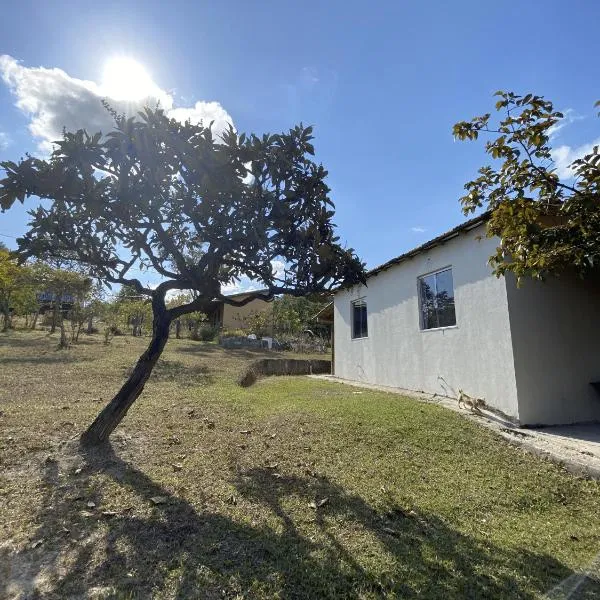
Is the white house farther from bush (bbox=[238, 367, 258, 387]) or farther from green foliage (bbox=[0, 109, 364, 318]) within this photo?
bush (bbox=[238, 367, 258, 387])

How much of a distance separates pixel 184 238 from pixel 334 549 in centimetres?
408

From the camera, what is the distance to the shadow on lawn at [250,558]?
97.6 inches

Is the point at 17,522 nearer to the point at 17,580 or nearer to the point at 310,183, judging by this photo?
the point at 17,580

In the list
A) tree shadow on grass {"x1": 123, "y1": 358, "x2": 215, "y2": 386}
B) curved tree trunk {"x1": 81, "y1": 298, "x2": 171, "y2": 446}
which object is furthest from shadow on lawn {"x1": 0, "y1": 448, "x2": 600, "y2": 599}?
tree shadow on grass {"x1": 123, "y1": 358, "x2": 215, "y2": 386}

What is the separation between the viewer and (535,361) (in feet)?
22.9

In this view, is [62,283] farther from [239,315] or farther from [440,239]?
[239,315]

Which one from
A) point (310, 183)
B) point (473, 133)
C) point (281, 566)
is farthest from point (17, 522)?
point (473, 133)

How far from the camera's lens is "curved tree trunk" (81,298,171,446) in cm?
475

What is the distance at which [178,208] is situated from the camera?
441cm

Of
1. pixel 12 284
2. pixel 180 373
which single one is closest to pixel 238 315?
pixel 12 284

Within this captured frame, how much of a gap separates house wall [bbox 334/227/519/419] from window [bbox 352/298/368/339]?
325mm

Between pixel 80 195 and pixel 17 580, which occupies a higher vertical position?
pixel 80 195

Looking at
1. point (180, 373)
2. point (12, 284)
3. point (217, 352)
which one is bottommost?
point (180, 373)

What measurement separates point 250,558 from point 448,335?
6.94m
